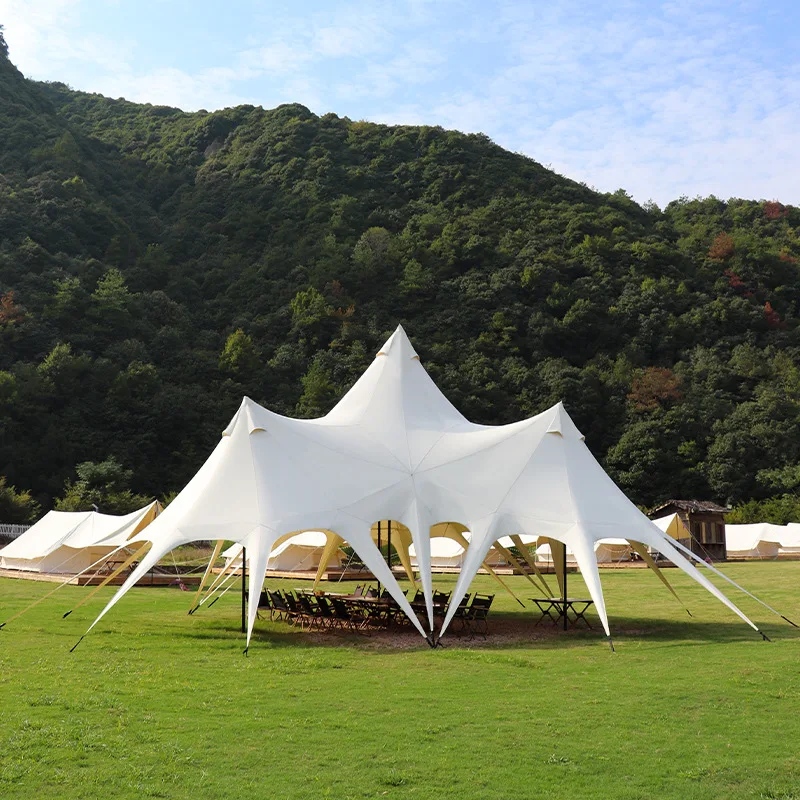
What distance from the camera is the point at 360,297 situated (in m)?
64.4

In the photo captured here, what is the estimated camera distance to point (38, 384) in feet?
161

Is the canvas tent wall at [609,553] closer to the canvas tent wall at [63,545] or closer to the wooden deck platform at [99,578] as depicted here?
the wooden deck platform at [99,578]

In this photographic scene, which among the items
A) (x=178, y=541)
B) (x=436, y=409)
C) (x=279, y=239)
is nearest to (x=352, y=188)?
(x=279, y=239)

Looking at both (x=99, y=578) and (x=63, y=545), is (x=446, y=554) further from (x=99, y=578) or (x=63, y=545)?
(x=63, y=545)

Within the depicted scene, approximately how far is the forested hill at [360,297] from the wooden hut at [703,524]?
53.7 feet

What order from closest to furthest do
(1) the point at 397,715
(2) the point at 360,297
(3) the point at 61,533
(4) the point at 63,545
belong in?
(1) the point at 397,715 < (4) the point at 63,545 < (3) the point at 61,533 < (2) the point at 360,297

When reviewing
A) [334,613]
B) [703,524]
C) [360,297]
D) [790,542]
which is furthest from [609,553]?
[360,297]

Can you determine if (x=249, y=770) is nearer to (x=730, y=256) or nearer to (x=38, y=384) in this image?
(x=38, y=384)

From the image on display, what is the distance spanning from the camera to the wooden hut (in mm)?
34594

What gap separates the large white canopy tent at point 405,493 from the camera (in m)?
12.7

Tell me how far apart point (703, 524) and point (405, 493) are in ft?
78.7

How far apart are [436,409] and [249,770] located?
36.3 feet

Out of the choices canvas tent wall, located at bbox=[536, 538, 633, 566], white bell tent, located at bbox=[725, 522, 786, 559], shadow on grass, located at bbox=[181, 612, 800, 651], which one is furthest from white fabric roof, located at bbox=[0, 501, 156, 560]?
white bell tent, located at bbox=[725, 522, 786, 559]

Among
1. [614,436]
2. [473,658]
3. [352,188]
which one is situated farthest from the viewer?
[352,188]
